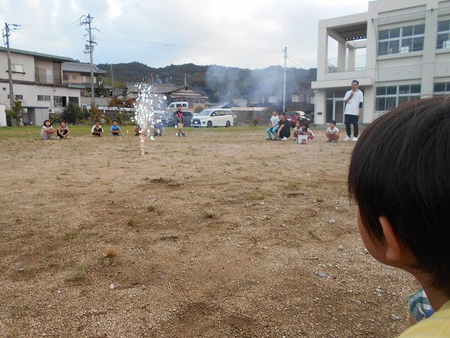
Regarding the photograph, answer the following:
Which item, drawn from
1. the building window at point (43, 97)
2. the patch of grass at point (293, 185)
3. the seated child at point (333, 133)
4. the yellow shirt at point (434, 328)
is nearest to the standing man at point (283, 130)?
the seated child at point (333, 133)

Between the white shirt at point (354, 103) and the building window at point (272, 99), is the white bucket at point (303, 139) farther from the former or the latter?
the building window at point (272, 99)

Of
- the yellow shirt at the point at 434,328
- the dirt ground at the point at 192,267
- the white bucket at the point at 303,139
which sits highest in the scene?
the yellow shirt at the point at 434,328

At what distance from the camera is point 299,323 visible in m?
1.57

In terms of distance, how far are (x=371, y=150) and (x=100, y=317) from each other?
1.50 meters

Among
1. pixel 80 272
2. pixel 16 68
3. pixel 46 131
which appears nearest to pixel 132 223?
pixel 80 272

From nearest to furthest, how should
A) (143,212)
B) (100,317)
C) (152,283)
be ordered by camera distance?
(100,317), (152,283), (143,212)

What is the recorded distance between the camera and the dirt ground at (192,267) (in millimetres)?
1596

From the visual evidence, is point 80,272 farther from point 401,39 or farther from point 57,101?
point 57,101

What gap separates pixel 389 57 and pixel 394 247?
80.8 ft

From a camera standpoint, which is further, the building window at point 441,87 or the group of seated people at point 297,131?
the building window at point 441,87

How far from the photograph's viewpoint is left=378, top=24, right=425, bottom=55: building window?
2078 cm

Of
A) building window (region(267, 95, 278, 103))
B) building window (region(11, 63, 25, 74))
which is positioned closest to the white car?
building window (region(11, 63, 25, 74))

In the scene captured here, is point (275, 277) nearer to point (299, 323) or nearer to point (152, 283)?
point (299, 323)

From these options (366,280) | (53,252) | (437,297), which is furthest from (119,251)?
(437,297)
